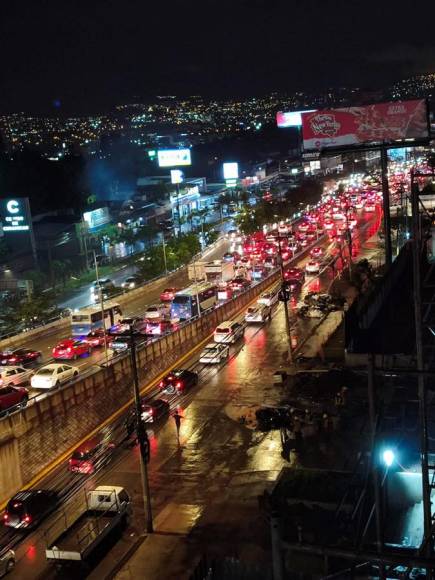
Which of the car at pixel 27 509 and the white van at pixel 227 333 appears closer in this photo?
the car at pixel 27 509

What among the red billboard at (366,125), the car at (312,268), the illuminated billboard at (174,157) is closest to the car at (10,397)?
the red billboard at (366,125)

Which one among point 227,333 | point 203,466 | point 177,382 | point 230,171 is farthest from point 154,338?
point 230,171

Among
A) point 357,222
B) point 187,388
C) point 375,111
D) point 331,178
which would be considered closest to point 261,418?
point 187,388

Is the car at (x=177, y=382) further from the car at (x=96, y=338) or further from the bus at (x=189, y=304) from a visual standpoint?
the bus at (x=189, y=304)

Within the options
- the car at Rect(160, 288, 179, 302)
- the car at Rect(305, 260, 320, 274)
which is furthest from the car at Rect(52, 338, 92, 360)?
the car at Rect(305, 260, 320, 274)

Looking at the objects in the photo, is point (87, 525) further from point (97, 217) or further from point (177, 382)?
point (97, 217)

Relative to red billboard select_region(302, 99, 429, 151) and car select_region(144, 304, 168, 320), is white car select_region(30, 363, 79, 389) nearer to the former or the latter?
car select_region(144, 304, 168, 320)
